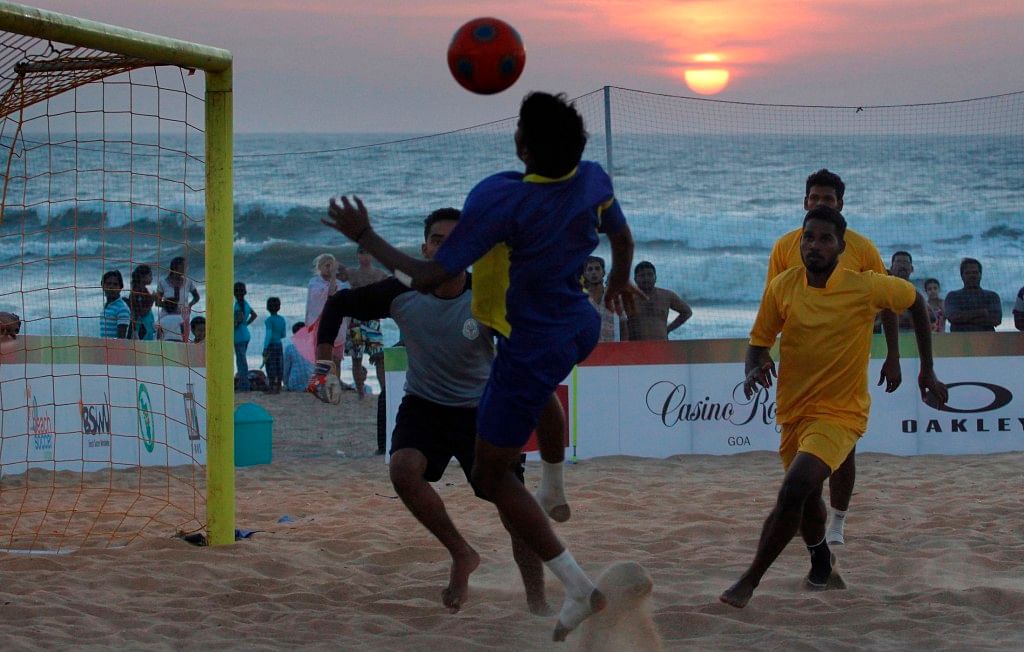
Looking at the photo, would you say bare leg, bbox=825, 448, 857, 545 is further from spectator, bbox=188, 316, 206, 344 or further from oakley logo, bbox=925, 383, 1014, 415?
spectator, bbox=188, 316, 206, 344

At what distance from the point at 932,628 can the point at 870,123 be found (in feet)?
35.5

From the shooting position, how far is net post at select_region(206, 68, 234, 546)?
279 inches

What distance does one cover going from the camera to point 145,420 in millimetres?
10961

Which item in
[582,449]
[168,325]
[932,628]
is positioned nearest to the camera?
[932,628]

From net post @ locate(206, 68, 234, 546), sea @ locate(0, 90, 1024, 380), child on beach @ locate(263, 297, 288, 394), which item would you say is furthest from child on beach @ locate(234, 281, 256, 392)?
net post @ locate(206, 68, 234, 546)

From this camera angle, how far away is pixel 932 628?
497 centimetres

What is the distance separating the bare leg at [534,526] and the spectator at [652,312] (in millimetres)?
7430

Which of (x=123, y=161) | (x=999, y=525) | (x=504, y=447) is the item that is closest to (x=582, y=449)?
(x=999, y=525)

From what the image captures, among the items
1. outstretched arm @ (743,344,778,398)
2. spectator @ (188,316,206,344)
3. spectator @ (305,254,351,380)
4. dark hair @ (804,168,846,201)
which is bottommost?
spectator @ (188,316,206,344)

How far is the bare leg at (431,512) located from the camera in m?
5.41

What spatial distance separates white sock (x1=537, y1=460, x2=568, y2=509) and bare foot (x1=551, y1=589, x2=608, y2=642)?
28.1 inches

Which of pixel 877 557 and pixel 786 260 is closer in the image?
pixel 786 260

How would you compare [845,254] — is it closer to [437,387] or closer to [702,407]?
[437,387]

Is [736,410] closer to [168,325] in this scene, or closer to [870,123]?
[870,123]
